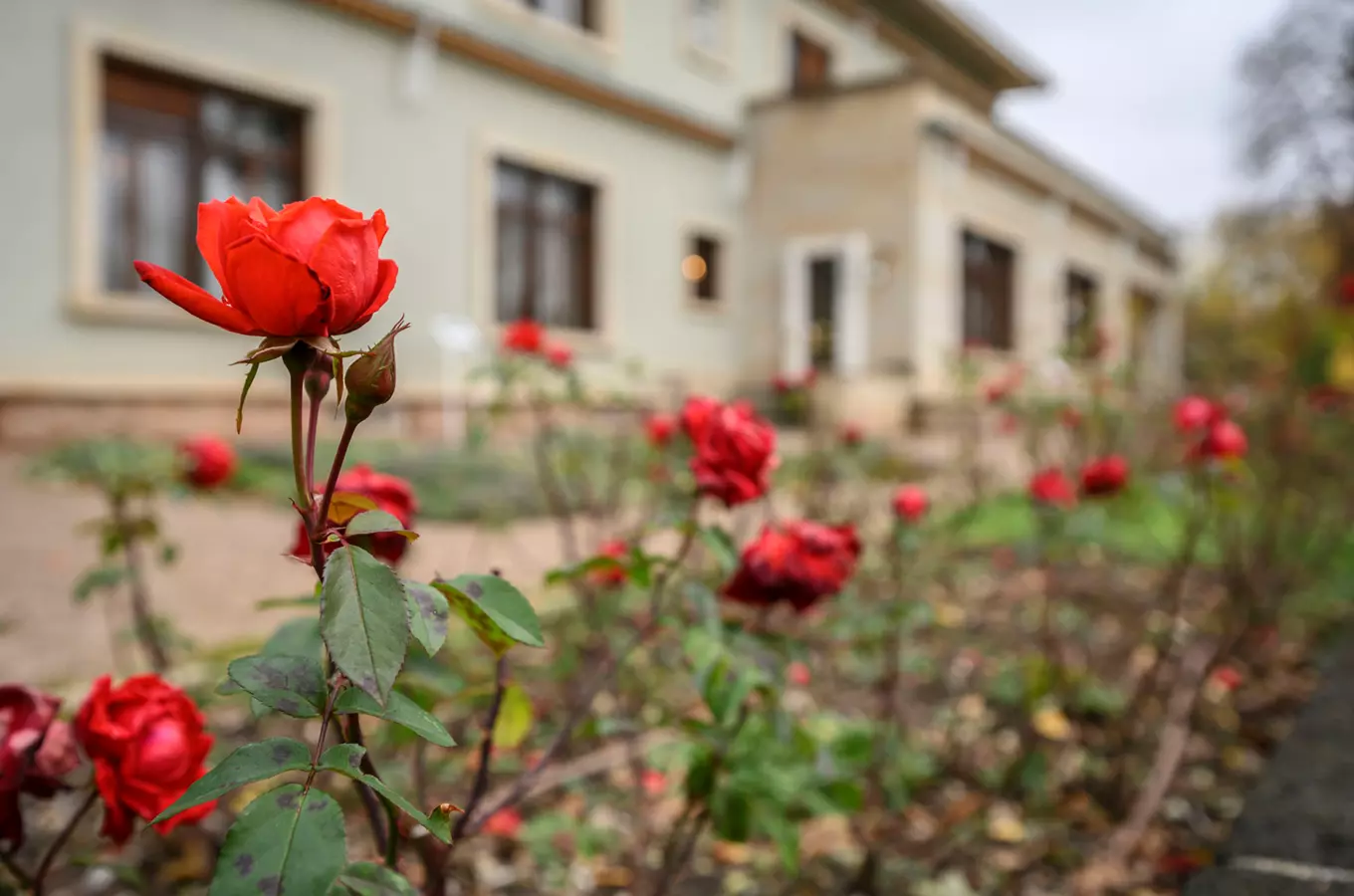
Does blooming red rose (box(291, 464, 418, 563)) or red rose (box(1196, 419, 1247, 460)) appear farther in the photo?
red rose (box(1196, 419, 1247, 460))

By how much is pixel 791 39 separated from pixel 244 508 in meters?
10.2

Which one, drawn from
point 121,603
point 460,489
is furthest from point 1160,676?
point 460,489

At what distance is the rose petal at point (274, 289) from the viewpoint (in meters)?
0.47

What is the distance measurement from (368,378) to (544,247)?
9429mm

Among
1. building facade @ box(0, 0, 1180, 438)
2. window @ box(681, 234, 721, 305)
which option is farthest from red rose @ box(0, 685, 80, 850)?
window @ box(681, 234, 721, 305)

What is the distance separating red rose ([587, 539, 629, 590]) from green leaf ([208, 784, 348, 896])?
15.2 inches

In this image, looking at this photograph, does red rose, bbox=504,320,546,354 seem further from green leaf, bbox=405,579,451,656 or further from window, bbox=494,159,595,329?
window, bbox=494,159,595,329

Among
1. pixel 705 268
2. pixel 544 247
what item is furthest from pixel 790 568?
pixel 705 268

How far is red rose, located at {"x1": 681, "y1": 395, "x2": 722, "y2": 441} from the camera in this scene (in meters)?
0.98

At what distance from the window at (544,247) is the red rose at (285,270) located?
8.68 metres

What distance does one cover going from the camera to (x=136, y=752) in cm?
68

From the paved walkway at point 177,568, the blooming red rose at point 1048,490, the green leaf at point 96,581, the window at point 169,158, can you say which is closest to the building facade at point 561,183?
the window at point 169,158

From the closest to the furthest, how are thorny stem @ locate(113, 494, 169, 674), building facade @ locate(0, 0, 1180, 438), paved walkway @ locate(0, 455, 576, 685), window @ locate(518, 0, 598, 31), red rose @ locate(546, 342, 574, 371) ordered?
thorny stem @ locate(113, 494, 169, 674) < red rose @ locate(546, 342, 574, 371) < paved walkway @ locate(0, 455, 576, 685) < building facade @ locate(0, 0, 1180, 438) < window @ locate(518, 0, 598, 31)

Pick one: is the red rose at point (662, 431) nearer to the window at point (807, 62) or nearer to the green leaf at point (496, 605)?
the green leaf at point (496, 605)
